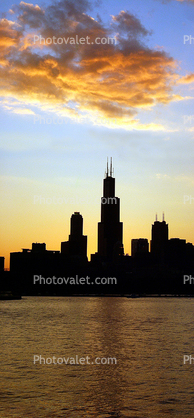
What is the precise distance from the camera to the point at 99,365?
64750 millimetres

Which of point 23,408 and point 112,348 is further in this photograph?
point 112,348

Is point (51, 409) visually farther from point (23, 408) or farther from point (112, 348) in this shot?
point (112, 348)

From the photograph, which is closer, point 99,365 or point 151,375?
point 151,375

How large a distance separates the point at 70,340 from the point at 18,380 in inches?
1701

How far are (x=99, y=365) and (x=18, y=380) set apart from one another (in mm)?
15900

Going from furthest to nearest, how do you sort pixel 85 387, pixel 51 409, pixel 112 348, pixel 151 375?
1. pixel 112 348
2. pixel 151 375
3. pixel 85 387
4. pixel 51 409

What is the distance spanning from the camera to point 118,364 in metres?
65.2

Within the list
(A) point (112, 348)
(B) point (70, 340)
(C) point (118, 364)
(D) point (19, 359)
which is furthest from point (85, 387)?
(B) point (70, 340)

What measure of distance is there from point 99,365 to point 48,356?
1007 cm

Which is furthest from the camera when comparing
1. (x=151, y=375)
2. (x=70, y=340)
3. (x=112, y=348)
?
(x=70, y=340)

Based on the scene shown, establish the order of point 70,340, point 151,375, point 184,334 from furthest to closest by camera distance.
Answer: point 184,334
point 70,340
point 151,375

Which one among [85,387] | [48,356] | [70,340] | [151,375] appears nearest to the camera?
Result: [85,387]

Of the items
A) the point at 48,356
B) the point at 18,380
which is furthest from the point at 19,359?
the point at 18,380

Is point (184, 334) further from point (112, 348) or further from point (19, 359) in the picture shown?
point (19, 359)
